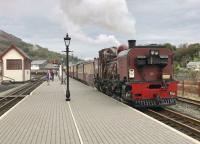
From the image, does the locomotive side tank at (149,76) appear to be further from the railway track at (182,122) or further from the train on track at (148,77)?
the railway track at (182,122)

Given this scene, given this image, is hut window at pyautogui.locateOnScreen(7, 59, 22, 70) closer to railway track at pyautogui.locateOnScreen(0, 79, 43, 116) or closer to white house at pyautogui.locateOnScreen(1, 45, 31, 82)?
white house at pyautogui.locateOnScreen(1, 45, 31, 82)

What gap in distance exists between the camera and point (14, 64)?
225 feet

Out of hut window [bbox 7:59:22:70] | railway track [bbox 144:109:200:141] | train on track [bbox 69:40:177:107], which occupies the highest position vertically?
hut window [bbox 7:59:22:70]

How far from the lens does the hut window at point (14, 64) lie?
68125 mm

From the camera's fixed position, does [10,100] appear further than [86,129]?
Yes

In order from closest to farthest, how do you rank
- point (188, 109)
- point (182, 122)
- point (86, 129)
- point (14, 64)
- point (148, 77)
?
point (86, 129), point (182, 122), point (148, 77), point (188, 109), point (14, 64)

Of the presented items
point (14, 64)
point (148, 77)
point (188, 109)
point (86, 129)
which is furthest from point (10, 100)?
point (14, 64)

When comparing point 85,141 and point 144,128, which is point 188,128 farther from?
point 85,141

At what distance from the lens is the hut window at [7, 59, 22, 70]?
68.1 m

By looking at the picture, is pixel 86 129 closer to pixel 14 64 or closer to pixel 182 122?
pixel 182 122

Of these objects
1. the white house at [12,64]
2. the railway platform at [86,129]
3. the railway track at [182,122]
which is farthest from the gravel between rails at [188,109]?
the white house at [12,64]

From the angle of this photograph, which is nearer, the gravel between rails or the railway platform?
the railway platform

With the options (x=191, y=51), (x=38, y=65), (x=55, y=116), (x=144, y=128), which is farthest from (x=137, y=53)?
(x=38, y=65)

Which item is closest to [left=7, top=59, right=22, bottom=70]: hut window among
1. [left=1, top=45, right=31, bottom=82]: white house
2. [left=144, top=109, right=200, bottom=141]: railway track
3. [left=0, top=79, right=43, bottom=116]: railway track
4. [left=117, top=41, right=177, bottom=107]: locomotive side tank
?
[left=1, top=45, right=31, bottom=82]: white house
